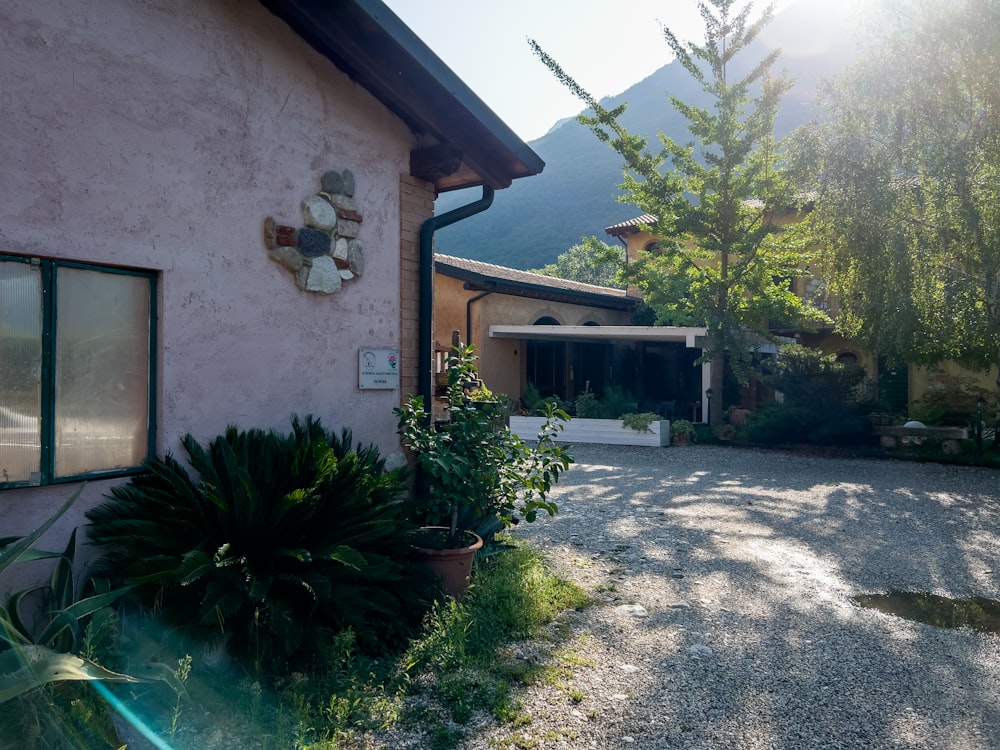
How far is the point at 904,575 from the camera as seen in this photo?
530 centimetres

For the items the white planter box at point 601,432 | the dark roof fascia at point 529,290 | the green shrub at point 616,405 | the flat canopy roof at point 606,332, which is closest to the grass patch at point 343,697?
the white planter box at point 601,432

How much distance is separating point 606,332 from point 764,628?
11.7 m


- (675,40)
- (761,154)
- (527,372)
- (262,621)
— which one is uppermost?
(675,40)

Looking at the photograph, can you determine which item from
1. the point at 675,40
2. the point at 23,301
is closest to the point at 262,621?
the point at 23,301

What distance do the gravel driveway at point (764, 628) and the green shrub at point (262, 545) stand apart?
94 cm

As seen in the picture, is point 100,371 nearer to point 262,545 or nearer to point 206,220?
point 206,220

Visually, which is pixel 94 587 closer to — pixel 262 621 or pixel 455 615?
pixel 262 621

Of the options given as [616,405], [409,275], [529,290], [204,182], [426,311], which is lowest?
[616,405]

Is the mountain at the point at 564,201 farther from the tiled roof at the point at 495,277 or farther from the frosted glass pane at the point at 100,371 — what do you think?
the frosted glass pane at the point at 100,371

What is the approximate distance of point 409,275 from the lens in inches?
202

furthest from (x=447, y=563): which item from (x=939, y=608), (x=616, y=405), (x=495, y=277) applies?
(x=495, y=277)

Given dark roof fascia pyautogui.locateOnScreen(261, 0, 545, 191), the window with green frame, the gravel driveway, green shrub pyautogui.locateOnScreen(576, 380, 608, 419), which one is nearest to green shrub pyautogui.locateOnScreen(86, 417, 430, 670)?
the window with green frame

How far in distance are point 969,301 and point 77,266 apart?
12.4 m

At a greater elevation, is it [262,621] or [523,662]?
[262,621]
